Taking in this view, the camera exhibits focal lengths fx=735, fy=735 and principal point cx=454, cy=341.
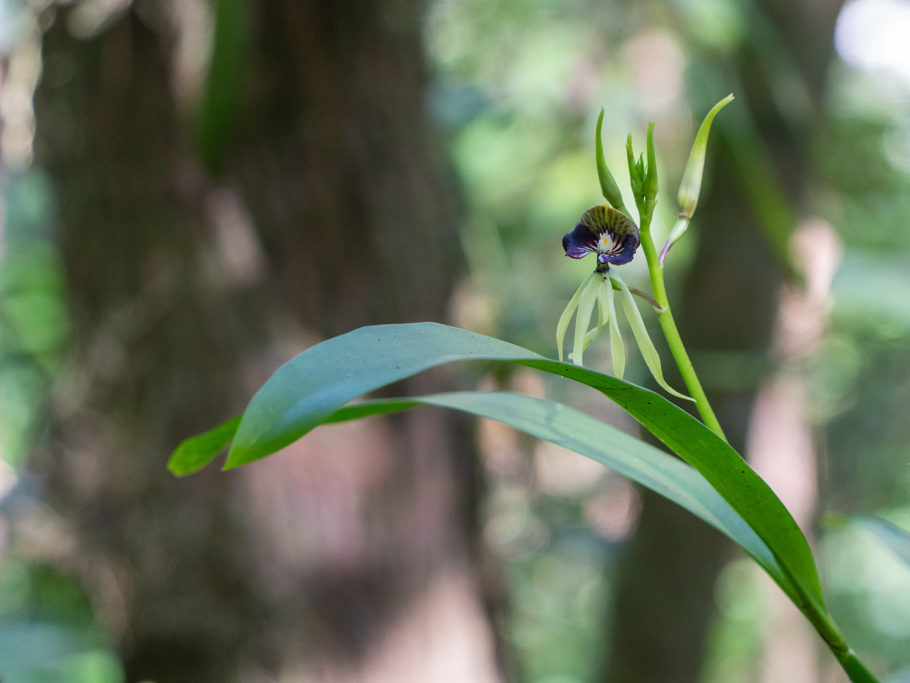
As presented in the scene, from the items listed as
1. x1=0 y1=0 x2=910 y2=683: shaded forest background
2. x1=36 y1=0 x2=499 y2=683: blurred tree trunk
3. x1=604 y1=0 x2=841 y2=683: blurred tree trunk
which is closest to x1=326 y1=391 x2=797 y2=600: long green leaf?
x1=0 y1=0 x2=910 y2=683: shaded forest background

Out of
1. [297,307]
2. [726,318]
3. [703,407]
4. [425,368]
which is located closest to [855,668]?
[703,407]

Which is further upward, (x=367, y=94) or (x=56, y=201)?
(x=367, y=94)

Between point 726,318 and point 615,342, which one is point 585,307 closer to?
point 615,342

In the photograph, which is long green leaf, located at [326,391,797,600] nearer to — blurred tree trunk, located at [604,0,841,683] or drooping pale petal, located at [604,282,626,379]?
drooping pale petal, located at [604,282,626,379]

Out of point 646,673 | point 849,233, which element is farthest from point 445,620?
point 849,233

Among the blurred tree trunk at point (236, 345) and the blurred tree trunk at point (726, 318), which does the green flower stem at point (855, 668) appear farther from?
the blurred tree trunk at point (726, 318)

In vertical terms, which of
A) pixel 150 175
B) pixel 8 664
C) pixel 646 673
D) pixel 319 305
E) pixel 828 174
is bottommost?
pixel 8 664

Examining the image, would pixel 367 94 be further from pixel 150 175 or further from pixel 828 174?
pixel 828 174
